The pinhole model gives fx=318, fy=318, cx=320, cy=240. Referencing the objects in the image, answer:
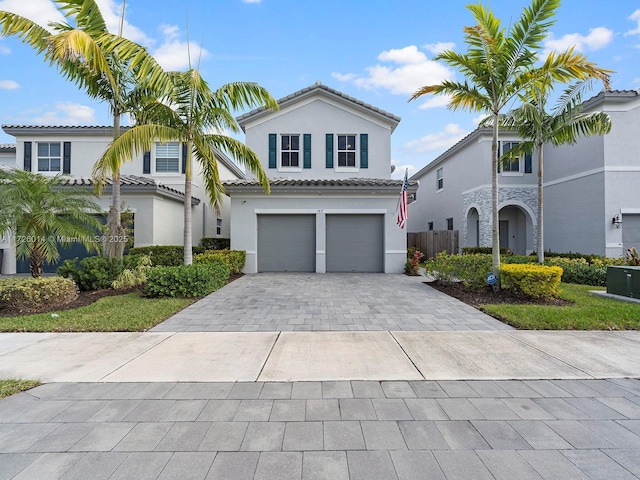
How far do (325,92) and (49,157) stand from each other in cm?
1474

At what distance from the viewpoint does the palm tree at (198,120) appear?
334 inches

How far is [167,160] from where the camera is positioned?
16.6 meters

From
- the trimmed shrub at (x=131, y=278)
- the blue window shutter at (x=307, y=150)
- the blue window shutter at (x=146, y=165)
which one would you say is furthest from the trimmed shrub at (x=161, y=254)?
the blue window shutter at (x=307, y=150)

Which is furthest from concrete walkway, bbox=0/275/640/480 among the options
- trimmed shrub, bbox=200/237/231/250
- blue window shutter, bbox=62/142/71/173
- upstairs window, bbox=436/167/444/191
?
upstairs window, bbox=436/167/444/191

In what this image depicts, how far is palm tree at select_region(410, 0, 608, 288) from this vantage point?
779 cm

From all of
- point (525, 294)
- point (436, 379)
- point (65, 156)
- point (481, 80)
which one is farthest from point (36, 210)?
point (525, 294)

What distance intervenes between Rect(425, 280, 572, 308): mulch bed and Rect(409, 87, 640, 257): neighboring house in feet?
26.8

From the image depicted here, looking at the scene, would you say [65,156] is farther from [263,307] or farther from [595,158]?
[595,158]

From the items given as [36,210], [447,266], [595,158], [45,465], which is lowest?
[45,465]

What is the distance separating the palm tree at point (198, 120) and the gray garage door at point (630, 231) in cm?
1512

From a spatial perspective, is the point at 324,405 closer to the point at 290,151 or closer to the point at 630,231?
the point at 290,151

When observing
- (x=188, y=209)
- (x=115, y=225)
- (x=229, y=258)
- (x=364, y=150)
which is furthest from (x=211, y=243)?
(x=364, y=150)

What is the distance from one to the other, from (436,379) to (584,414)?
4.78 ft

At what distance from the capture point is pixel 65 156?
54.7 feet
